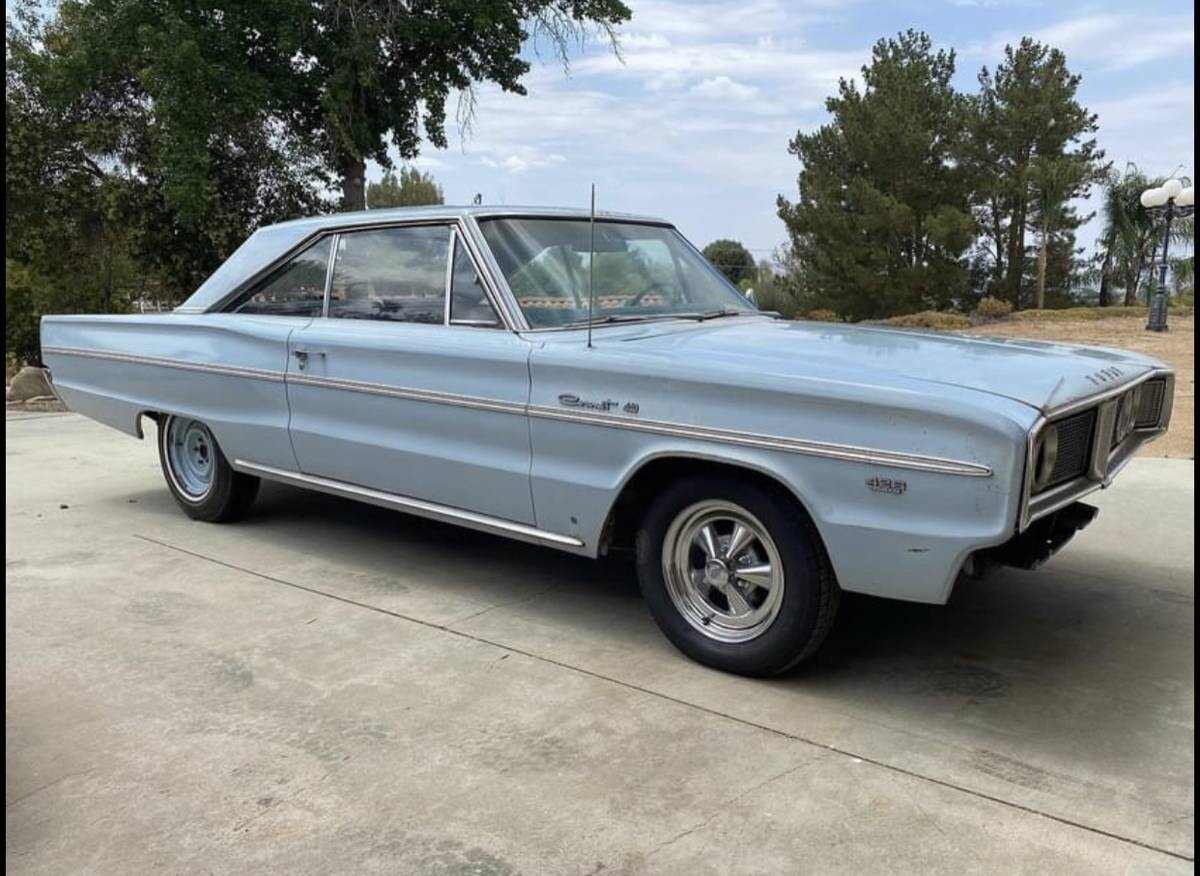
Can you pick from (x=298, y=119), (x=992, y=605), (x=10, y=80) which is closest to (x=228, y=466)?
(x=992, y=605)

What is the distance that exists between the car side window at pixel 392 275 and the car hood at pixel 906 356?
35.9 inches

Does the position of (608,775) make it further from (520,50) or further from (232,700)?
(520,50)

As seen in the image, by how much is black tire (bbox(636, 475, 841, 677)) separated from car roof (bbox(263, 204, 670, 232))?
5.12ft

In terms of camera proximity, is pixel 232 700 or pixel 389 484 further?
pixel 389 484

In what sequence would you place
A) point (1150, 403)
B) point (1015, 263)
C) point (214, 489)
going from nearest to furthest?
1. point (1150, 403)
2. point (214, 489)
3. point (1015, 263)

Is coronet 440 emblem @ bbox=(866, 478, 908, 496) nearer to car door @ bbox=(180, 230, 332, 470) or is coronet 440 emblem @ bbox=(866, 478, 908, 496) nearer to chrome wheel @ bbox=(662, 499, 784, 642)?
chrome wheel @ bbox=(662, 499, 784, 642)

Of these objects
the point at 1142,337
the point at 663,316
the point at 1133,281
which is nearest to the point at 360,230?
the point at 663,316

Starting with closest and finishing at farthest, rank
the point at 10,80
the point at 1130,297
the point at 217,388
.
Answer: the point at 217,388 → the point at 10,80 → the point at 1130,297

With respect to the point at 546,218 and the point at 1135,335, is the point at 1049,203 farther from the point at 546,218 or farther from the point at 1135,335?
the point at 546,218

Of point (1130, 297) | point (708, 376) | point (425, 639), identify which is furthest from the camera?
point (1130, 297)

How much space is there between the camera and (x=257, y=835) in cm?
253

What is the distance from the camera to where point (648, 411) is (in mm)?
3410

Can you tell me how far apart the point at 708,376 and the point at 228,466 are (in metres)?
3.14

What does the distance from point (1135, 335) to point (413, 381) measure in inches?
699
